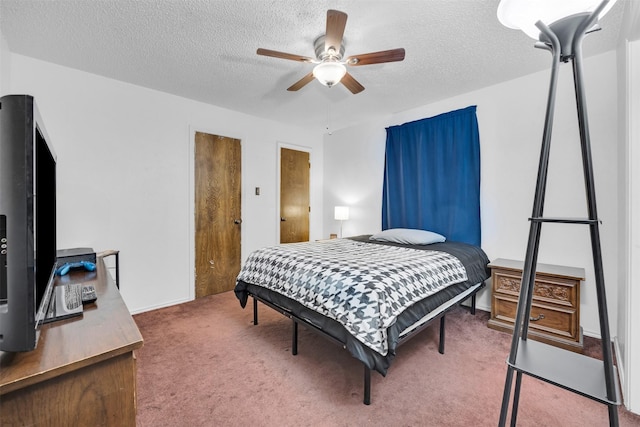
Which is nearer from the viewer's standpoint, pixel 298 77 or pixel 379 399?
pixel 379 399

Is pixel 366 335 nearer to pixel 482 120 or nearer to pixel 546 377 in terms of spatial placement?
pixel 546 377

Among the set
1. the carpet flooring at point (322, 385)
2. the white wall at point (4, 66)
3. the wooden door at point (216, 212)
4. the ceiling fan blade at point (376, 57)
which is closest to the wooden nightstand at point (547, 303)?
the carpet flooring at point (322, 385)

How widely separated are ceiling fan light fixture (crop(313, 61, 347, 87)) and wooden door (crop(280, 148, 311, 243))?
244 cm

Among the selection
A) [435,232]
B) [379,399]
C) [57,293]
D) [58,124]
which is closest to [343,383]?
[379,399]

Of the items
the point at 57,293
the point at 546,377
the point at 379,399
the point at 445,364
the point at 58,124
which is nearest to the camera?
the point at 546,377

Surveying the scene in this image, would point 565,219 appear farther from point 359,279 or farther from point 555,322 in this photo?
point 555,322

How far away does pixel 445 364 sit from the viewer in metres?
2.05

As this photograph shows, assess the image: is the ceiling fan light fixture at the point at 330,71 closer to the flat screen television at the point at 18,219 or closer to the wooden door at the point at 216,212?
the flat screen television at the point at 18,219

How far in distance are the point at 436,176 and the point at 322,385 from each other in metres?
2.65

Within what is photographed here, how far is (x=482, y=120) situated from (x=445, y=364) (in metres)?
2.56

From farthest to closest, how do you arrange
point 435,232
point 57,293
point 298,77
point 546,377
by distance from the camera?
1. point 435,232
2. point 298,77
3. point 57,293
4. point 546,377

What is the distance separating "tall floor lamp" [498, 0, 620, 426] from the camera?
893 millimetres

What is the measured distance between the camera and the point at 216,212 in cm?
369

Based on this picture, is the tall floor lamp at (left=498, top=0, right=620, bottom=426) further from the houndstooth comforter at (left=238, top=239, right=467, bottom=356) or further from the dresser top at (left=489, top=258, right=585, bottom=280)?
the dresser top at (left=489, top=258, right=585, bottom=280)
